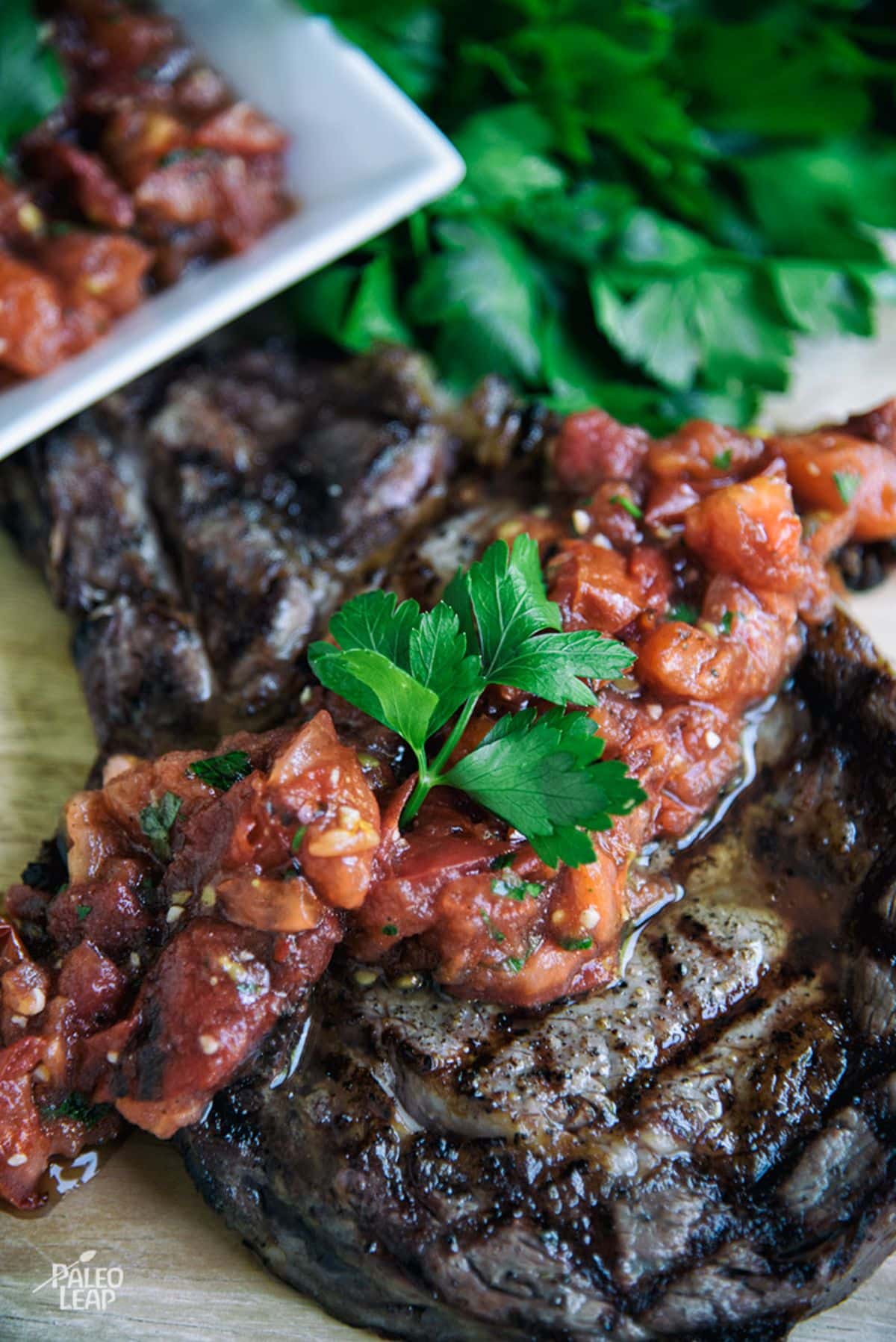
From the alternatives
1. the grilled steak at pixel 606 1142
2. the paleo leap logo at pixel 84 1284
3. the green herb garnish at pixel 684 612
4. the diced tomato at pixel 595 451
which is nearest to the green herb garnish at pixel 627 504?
the diced tomato at pixel 595 451

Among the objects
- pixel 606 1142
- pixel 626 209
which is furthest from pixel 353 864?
pixel 626 209

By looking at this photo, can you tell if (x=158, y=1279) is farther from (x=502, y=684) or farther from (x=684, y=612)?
(x=684, y=612)

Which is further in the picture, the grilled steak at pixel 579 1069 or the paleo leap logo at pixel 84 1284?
the paleo leap logo at pixel 84 1284

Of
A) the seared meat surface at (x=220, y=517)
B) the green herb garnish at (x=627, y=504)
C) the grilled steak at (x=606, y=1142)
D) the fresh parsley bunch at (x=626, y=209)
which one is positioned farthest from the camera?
the fresh parsley bunch at (x=626, y=209)

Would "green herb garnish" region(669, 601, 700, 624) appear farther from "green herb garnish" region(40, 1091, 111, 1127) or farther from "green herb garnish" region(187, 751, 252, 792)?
"green herb garnish" region(40, 1091, 111, 1127)

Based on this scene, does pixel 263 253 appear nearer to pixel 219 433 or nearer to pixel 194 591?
pixel 219 433

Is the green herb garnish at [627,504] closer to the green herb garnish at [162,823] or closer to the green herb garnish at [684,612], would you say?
the green herb garnish at [684,612]

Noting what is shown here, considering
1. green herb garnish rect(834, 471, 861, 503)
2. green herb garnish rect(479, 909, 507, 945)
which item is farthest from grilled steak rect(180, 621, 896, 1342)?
green herb garnish rect(834, 471, 861, 503)
